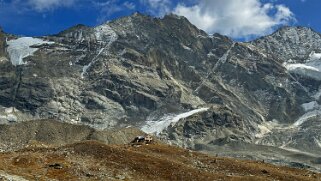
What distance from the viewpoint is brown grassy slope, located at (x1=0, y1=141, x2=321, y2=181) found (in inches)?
2554

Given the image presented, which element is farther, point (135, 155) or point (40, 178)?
point (135, 155)

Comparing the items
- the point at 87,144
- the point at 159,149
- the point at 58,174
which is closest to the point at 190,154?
the point at 159,149

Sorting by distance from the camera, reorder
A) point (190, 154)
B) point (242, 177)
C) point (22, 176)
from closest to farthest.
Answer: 1. point (22, 176)
2. point (242, 177)
3. point (190, 154)

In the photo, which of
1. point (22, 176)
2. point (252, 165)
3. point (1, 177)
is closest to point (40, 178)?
point (22, 176)

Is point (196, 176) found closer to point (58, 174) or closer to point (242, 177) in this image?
point (242, 177)

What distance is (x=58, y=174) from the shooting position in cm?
6334

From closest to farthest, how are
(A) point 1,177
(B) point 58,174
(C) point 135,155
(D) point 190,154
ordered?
(A) point 1,177
(B) point 58,174
(C) point 135,155
(D) point 190,154

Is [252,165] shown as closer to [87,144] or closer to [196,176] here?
[196,176]

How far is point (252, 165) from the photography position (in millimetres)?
75438

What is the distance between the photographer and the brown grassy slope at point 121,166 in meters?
64.9

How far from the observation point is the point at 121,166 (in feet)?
226

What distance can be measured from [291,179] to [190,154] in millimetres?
16581

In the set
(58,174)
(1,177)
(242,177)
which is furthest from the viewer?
(242,177)

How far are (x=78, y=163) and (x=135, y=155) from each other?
7792mm
